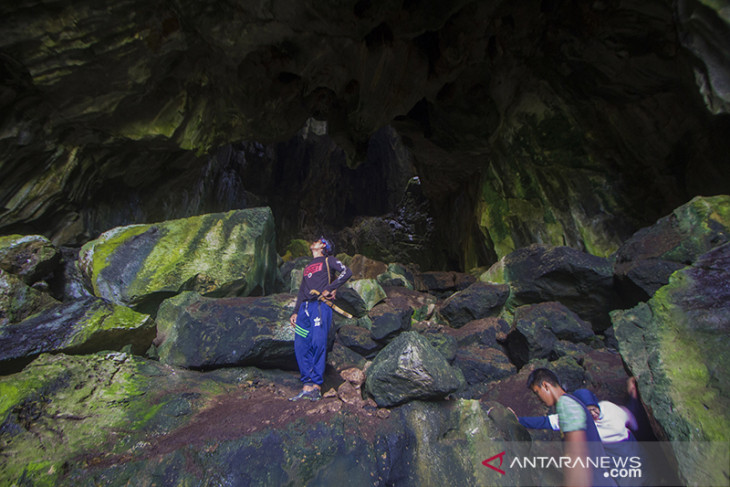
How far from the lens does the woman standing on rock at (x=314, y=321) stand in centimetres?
384

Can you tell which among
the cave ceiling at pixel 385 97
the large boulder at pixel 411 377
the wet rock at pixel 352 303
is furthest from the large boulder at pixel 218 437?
the cave ceiling at pixel 385 97

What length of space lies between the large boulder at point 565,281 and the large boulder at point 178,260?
515 centimetres

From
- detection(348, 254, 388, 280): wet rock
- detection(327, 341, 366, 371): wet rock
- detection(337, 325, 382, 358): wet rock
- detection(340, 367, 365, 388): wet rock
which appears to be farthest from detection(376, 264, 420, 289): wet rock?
detection(340, 367, 365, 388): wet rock

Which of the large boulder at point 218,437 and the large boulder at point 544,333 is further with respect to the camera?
the large boulder at point 544,333

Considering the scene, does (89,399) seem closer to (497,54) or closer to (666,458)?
(666,458)

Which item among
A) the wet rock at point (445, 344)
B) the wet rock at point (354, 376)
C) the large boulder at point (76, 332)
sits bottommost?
the wet rock at point (354, 376)

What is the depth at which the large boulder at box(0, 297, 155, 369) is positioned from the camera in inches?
137

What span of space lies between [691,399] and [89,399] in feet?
17.0

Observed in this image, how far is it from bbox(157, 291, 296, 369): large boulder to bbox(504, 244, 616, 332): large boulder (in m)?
4.46

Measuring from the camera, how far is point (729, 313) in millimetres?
2807

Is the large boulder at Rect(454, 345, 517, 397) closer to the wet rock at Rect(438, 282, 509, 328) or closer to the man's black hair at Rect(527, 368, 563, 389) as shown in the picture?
the wet rock at Rect(438, 282, 509, 328)

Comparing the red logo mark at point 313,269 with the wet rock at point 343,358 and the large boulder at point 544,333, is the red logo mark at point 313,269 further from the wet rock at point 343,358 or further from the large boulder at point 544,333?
the large boulder at point 544,333

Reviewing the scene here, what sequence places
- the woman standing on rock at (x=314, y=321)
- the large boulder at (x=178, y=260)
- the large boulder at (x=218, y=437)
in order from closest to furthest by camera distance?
the large boulder at (x=218, y=437) → the woman standing on rock at (x=314, y=321) → the large boulder at (x=178, y=260)

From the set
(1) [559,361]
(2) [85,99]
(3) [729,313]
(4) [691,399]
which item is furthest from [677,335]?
→ (2) [85,99]
